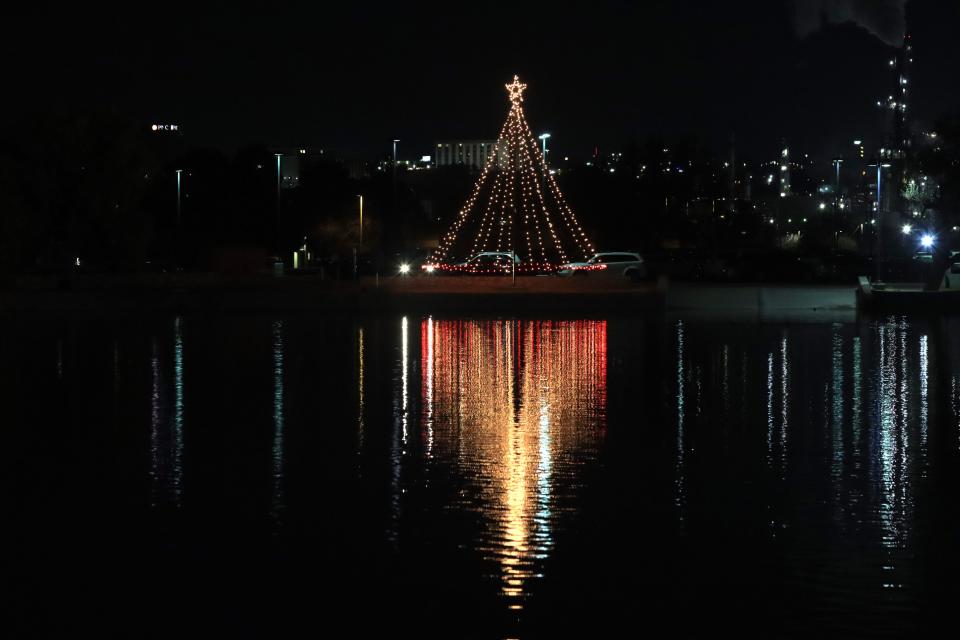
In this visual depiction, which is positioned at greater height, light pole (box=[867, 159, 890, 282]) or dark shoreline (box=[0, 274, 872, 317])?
light pole (box=[867, 159, 890, 282])

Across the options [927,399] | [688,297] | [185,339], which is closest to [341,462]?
[927,399]

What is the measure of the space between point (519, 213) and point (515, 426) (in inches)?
1803

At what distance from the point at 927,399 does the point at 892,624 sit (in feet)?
35.6

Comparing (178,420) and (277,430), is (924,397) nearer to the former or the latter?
(277,430)

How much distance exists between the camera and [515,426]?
15.1 meters

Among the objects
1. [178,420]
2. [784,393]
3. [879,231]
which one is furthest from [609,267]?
[178,420]

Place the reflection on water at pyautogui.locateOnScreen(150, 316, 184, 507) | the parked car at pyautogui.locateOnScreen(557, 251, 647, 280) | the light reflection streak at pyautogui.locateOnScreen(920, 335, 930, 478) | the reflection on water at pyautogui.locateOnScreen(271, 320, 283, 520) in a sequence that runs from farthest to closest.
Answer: the parked car at pyautogui.locateOnScreen(557, 251, 647, 280) < the light reflection streak at pyautogui.locateOnScreen(920, 335, 930, 478) < the reflection on water at pyautogui.locateOnScreen(150, 316, 184, 507) < the reflection on water at pyautogui.locateOnScreen(271, 320, 283, 520)

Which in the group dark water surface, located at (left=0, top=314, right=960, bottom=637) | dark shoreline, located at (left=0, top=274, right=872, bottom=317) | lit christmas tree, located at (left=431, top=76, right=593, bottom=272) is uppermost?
lit christmas tree, located at (left=431, top=76, right=593, bottom=272)

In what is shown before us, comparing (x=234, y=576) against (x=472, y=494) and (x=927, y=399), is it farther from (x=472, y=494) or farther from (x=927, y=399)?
(x=927, y=399)

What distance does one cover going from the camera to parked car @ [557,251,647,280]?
56406 mm

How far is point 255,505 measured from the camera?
10.6 metres

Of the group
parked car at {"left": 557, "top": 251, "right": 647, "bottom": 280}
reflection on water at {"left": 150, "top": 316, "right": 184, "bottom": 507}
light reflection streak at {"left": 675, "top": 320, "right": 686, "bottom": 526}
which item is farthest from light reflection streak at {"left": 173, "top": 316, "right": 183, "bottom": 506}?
parked car at {"left": 557, "top": 251, "right": 647, "bottom": 280}

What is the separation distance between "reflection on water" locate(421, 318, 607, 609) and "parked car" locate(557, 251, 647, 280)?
27765 mm

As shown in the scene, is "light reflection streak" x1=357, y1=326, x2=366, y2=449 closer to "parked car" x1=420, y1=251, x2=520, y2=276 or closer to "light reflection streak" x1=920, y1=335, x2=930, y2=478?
"light reflection streak" x1=920, y1=335, x2=930, y2=478
